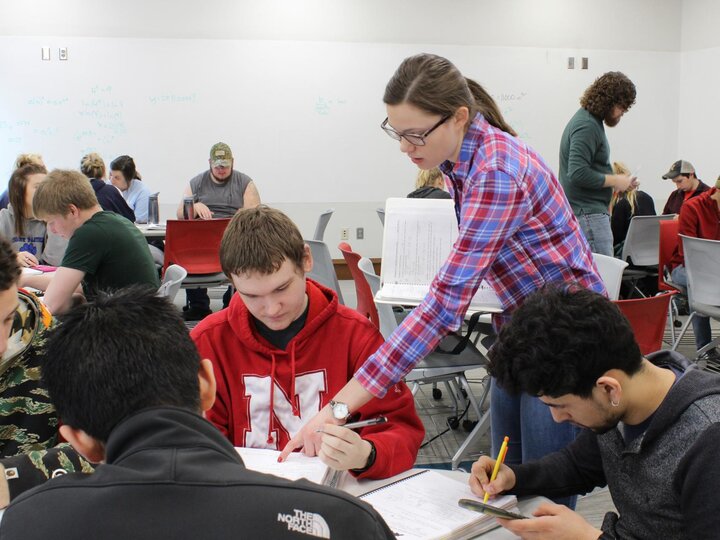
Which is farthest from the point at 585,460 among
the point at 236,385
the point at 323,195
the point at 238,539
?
the point at 323,195

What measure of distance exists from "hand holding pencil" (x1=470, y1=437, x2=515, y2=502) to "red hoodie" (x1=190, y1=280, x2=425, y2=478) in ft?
0.77

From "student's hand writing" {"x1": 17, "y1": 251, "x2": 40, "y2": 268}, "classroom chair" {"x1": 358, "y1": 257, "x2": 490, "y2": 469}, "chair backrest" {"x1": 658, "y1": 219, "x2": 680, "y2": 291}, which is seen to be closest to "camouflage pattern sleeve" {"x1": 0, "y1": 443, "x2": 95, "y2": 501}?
"classroom chair" {"x1": 358, "y1": 257, "x2": 490, "y2": 469}

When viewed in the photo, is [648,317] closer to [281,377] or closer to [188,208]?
[281,377]

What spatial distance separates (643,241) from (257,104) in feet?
12.9

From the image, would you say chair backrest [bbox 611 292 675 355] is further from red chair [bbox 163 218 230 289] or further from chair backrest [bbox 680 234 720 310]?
red chair [bbox 163 218 230 289]

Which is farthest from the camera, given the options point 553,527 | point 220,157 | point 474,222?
point 220,157

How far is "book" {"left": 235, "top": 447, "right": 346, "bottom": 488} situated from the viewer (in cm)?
125

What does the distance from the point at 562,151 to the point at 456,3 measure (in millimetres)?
3651

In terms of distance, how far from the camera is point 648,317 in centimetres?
259

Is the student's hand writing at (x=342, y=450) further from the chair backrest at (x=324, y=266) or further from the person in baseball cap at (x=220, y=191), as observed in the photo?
the person in baseball cap at (x=220, y=191)

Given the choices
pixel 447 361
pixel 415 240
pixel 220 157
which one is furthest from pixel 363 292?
pixel 220 157

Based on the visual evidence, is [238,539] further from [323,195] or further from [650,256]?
[323,195]

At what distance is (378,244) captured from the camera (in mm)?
7734

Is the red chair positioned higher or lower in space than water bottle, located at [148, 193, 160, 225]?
lower
